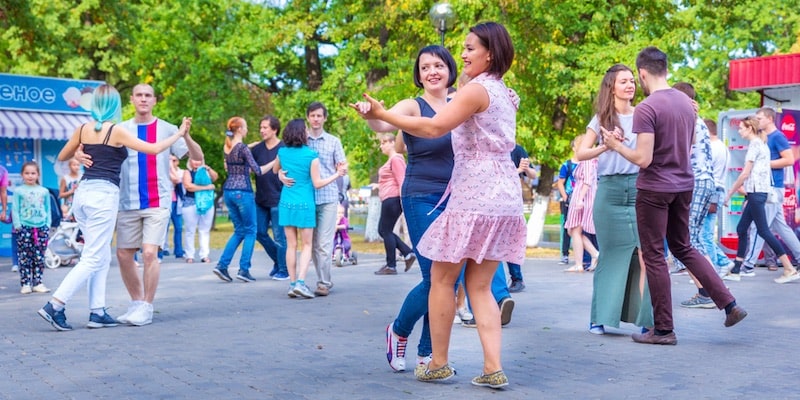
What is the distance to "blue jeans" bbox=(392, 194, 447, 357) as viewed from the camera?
6.01 m

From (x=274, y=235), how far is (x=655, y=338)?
22.2 feet

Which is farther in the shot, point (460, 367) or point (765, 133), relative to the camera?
point (765, 133)

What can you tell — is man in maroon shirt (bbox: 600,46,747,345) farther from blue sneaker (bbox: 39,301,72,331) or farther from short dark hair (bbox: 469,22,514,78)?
blue sneaker (bbox: 39,301,72,331)

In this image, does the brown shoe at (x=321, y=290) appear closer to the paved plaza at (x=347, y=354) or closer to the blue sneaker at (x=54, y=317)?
the paved plaza at (x=347, y=354)

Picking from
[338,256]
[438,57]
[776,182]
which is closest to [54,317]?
[438,57]

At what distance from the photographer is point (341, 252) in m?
15.7

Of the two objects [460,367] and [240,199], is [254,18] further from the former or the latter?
[460,367]

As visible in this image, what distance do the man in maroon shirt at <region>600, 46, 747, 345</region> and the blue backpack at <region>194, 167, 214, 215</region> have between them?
426 inches

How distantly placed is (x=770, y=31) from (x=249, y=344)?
39.2 meters

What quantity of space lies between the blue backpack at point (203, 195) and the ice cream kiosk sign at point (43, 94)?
12.1 ft

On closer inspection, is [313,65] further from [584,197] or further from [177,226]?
[584,197]

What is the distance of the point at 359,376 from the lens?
6.06m

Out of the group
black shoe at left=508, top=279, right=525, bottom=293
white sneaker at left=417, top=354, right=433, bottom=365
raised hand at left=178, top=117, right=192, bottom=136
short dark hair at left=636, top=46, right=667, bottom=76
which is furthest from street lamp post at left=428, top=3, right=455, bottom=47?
white sneaker at left=417, top=354, right=433, bottom=365

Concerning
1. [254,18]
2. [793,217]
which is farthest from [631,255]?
[254,18]
